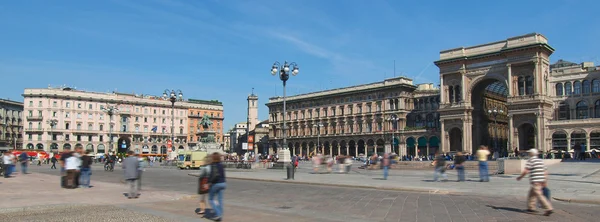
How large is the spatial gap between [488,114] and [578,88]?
13042mm

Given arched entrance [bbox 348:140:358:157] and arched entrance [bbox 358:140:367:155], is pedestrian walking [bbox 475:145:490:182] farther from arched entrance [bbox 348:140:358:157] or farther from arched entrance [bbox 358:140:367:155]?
arched entrance [bbox 348:140:358:157]

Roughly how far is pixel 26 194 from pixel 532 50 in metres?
64.3

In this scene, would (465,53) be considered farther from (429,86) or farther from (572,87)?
(429,86)

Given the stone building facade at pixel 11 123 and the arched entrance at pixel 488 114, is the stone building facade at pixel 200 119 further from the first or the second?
the arched entrance at pixel 488 114

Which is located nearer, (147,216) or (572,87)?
(147,216)

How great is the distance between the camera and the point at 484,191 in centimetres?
1842

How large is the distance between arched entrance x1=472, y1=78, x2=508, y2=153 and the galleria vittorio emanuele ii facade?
0.15 metres

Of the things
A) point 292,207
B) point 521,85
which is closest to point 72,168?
point 292,207

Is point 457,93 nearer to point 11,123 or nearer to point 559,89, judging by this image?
point 559,89

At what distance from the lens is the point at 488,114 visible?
3140 inches

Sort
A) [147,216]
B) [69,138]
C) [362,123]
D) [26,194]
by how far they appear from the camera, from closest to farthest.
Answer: [147,216] < [26,194] < [362,123] < [69,138]

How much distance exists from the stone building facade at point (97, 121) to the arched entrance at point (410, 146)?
4729 cm

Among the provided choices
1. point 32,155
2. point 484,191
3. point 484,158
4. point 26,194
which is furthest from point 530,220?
point 32,155

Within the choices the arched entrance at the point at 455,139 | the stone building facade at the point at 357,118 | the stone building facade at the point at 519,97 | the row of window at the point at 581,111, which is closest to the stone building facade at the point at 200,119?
the stone building facade at the point at 357,118
